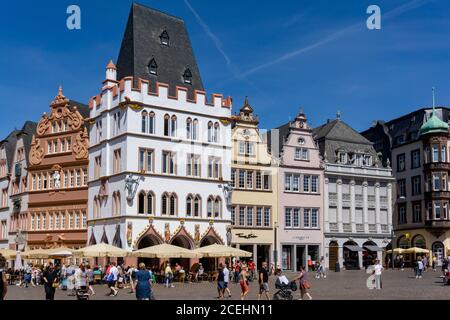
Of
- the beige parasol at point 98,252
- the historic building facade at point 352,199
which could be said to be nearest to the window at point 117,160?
the beige parasol at point 98,252

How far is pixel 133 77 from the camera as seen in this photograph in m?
54.8

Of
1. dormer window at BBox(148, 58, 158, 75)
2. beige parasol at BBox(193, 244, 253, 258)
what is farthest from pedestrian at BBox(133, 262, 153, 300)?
dormer window at BBox(148, 58, 158, 75)

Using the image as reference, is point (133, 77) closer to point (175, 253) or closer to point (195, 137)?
point (195, 137)

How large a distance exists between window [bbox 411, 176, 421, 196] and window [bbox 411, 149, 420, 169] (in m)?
1.42

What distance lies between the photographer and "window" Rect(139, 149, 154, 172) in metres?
53.3

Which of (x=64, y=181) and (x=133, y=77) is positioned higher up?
(x=133, y=77)

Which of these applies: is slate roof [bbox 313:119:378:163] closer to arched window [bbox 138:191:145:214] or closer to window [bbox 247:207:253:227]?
window [bbox 247:207:253:227]

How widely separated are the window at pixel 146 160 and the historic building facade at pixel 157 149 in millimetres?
83

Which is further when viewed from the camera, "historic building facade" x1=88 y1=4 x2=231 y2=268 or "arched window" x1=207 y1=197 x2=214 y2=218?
"arched window" x1=207 y1=197 x2=214 y2=218

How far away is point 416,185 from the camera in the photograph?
260ft

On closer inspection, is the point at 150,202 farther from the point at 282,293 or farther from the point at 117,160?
the point at 282,293

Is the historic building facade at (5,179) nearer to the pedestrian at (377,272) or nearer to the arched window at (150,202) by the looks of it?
the arched window at (150,202)
